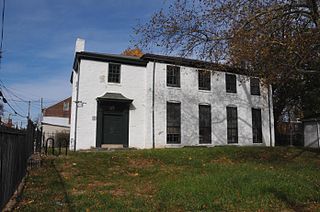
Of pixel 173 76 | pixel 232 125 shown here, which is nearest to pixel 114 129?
pixel 173 76

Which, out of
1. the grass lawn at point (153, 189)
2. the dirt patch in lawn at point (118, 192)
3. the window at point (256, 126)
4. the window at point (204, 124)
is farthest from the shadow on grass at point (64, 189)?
the window at point (256, 126)

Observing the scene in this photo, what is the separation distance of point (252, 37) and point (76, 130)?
41.7 ft

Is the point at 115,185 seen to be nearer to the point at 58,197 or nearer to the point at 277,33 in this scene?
the point at 58,197

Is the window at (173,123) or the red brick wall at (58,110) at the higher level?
the red brick wall at (58,110)

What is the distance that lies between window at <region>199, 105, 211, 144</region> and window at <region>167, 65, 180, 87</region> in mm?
2842

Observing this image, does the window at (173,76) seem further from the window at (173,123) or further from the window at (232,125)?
the window at (232,125)

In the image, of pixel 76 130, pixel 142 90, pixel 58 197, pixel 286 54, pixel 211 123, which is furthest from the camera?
pixel 211 123

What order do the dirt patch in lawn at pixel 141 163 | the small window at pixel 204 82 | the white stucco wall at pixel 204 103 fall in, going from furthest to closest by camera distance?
1. the small window at pixel 204 82
2. the white stucco wall at pixel 204 103
3. the dirt patch in lawn at pixel 141 163

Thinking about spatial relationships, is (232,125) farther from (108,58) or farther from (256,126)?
(108,58)

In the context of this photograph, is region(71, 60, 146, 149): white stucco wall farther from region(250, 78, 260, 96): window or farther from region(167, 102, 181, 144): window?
region(250, 78, 260, 96): window

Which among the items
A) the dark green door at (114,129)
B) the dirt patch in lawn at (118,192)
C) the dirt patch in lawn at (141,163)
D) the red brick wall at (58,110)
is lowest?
the dirt patch in lawn at (118,192)

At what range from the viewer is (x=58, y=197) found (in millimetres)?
7793

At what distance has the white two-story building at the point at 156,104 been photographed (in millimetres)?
20766

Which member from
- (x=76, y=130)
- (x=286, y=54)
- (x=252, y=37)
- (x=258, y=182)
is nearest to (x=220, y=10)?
(x=252, y=37)
